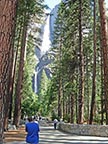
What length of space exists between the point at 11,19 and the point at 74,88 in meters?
37.6

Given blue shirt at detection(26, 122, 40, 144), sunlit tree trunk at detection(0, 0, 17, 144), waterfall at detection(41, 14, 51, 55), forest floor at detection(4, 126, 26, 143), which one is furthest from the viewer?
waterfall at detection(41, 14, 51, 55)

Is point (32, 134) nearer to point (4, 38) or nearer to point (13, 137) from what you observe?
point (4, 38)

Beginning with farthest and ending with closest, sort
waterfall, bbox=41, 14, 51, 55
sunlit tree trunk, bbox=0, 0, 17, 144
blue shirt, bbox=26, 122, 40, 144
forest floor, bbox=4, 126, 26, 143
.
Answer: waterfall, bbox=41, 14, 51, 55 < forest floor, bbox=4, 126, 26, 143 < blue shirt, bbox=26, 122, 40, 144 < sunlit tree trunk, bbox=0, 0, 17, 144

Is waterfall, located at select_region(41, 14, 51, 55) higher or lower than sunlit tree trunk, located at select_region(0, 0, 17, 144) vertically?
higher

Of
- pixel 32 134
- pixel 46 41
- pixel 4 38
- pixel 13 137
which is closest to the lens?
pixel 4 38

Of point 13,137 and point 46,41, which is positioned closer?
point 13,137

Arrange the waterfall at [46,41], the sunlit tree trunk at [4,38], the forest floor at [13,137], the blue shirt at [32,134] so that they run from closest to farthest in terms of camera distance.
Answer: the sunlit tree trunk at [4,38], the blue shirt at [32,134], the forest floor at [13,137], the waterfall at [46,41]

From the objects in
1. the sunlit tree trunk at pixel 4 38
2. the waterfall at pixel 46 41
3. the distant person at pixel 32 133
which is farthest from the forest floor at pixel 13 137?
the waterfall at pixel 46 41

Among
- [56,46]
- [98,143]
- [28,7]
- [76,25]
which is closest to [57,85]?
[56,46]

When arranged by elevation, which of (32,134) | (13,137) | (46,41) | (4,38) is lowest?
(13,137)

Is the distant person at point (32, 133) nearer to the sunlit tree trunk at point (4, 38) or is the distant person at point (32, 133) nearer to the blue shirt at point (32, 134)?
the blue shirt at point (32, 134)

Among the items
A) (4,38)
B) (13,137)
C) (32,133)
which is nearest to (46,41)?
(13,137)

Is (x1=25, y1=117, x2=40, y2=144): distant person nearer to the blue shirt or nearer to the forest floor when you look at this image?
the blue shirt

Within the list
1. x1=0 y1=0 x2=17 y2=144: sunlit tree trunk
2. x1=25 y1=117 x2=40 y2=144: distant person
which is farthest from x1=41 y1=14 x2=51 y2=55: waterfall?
x1=0 y1=0 x2=17 y2=144: sunlit tree trunk
